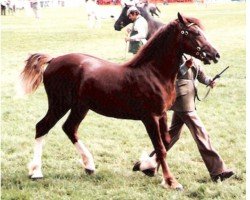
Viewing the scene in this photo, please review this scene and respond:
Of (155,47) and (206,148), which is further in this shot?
(206,148)

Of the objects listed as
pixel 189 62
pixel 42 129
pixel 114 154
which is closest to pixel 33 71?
pixel 42 129

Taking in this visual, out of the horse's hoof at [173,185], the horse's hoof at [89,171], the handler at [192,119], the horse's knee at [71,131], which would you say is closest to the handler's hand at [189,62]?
the handler at [192,119]

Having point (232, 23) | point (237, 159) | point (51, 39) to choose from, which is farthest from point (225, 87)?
point (232, 23)

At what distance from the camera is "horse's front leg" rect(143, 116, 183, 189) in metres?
5.75

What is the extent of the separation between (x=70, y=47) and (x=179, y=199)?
16434 millimetres

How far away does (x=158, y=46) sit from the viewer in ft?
19.0

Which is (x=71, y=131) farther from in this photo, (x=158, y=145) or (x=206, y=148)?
(x=206, y=148)

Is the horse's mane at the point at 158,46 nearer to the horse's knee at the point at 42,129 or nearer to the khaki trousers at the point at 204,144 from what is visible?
the khaki trousers at the point at 204,144

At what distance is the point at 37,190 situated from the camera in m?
5.91

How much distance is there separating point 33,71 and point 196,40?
85.0 inches

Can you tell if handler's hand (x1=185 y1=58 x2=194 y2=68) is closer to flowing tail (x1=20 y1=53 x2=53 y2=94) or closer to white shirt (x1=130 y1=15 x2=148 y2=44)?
flowing tail (x1=20 y1=53 x2=53 y2=94)

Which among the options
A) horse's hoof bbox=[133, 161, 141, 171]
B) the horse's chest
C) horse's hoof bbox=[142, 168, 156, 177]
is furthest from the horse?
the horse's chest

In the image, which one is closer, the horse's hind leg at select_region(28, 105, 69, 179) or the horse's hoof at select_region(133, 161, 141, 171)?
the horse's hind leg at select_region(28, 105, 69, 179)

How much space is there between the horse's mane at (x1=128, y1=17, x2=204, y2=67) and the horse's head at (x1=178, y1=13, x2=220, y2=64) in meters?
0.05
